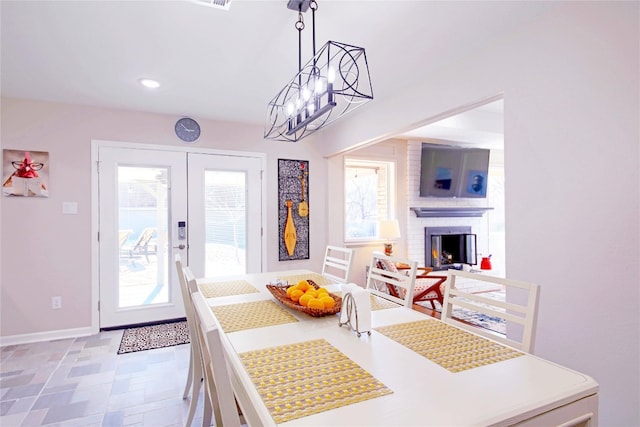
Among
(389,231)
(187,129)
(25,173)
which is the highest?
(187,129)

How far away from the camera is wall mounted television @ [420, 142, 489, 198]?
16.2 ft

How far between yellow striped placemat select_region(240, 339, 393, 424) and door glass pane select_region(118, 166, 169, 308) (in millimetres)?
2943

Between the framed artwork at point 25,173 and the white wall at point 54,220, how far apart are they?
5 centimetres

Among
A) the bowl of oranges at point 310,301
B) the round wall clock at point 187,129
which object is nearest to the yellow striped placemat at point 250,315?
the bowl of oranges at point 310,301

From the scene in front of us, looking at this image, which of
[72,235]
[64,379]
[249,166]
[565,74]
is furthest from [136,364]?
[565,74]

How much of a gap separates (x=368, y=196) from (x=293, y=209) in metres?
1.28

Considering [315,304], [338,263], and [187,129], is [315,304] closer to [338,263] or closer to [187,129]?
[338,263]

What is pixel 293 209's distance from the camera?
4.32 m

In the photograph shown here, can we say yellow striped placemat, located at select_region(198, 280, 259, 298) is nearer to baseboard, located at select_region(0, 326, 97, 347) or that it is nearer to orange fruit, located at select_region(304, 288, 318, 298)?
orange fruit, located at select_region(304, 288, 318, 298)

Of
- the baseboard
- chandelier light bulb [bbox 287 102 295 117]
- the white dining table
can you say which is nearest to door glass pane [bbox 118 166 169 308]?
the baseboard

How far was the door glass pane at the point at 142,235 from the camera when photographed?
11.6 ft

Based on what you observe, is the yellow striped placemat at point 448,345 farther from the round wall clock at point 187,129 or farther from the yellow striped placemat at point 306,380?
the round wall clock at point 187,129

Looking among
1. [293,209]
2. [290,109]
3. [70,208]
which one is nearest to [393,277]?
[290,109]

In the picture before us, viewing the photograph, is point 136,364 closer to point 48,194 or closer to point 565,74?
point 48,194
